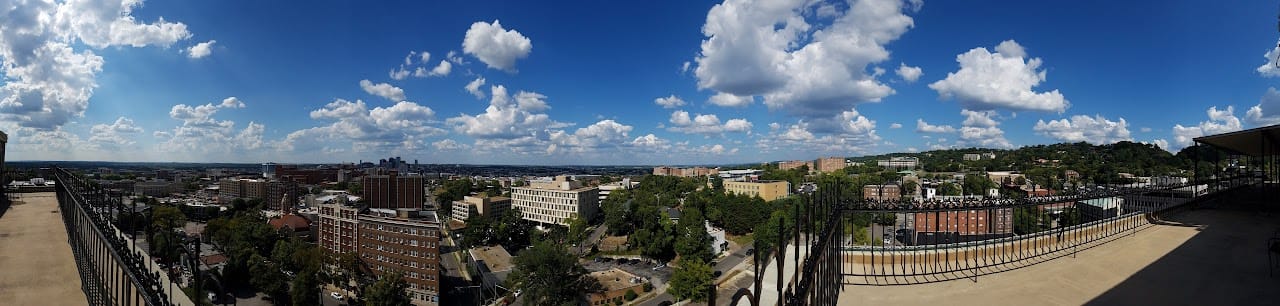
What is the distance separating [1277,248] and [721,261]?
3134cm

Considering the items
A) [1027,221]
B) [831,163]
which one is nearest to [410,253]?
[1027,221]

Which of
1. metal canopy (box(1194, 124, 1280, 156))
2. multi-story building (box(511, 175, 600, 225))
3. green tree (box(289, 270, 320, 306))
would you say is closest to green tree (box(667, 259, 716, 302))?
metal canopy (box(1194, 124, 1280, 156))

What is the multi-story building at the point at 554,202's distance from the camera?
57.7 metres

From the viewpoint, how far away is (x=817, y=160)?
13300cm

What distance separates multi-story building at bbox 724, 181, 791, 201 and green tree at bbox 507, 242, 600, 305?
47901mm

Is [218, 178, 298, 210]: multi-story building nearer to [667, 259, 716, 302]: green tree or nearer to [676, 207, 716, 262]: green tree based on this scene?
[676, 207, 716, 262]: green tree

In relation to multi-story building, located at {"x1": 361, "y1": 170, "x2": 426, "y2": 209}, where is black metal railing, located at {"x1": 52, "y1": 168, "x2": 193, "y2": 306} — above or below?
above

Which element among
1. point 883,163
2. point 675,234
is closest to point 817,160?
point 883,163

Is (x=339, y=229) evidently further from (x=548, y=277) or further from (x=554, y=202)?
(x=554, y=202)

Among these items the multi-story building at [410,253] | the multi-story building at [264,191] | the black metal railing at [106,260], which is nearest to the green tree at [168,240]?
the black metal railing at [106,260]

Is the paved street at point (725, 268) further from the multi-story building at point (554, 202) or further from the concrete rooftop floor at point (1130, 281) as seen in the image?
A: the multi-story building at point (554, 202)

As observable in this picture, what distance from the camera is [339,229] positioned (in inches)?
1342

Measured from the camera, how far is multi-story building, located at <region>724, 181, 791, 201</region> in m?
70.8

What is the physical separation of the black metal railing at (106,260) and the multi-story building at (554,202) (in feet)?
171
